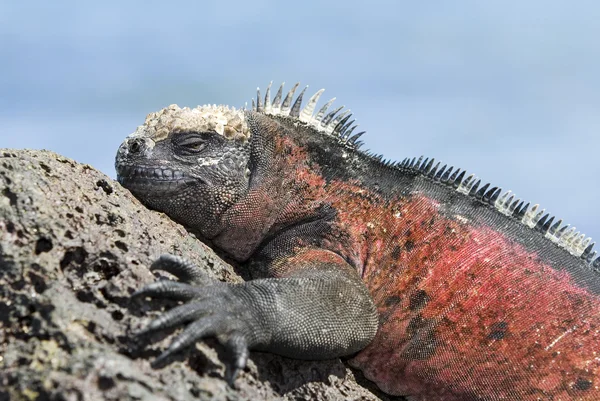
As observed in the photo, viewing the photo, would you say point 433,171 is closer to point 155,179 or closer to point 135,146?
point 155,179

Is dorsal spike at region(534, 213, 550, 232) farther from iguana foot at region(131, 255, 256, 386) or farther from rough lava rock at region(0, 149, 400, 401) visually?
iguana foot at region(131, 255, 256, 386)

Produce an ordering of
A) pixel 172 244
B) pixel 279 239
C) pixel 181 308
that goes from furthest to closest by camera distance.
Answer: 1. pixel 279 239
2. pixel 172 244
3. pixel 181 308

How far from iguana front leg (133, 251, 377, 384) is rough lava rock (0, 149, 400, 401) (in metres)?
0.10

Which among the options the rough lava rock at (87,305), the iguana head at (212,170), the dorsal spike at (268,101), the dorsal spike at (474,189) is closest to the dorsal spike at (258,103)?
the dorsal spike at (268,101)

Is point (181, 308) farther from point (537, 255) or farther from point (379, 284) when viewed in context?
point (537, 255)

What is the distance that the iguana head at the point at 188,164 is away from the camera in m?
3.86

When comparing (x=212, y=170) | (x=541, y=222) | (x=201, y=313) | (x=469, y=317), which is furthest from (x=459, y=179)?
(x=201, y=313)

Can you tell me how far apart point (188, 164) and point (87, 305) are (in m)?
1.45

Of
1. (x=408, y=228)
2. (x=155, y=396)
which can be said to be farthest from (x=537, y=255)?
(x=155, y=396)

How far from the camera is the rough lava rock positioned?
230cm

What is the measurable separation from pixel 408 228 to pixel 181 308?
1.91 meters

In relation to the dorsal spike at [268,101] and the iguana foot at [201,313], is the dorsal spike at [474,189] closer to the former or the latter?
the dorsal spike at [268,101]

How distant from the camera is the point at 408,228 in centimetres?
406

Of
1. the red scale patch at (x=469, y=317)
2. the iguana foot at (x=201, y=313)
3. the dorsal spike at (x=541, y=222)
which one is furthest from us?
the dorsal spike at (x=541, y=222)
